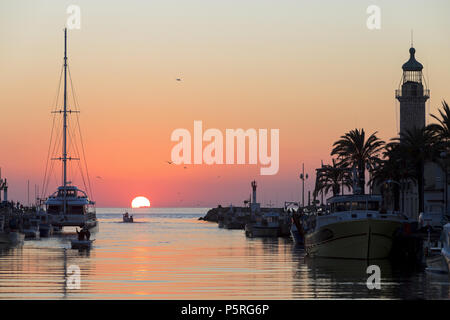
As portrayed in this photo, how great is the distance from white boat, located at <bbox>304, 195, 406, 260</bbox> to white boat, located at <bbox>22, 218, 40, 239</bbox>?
61.3 m

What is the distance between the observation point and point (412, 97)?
515 ft

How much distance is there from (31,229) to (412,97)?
6947 centimetres

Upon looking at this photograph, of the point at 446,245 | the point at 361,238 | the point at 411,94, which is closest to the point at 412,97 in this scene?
the point at 411,94

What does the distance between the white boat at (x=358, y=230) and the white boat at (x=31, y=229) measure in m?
61.3

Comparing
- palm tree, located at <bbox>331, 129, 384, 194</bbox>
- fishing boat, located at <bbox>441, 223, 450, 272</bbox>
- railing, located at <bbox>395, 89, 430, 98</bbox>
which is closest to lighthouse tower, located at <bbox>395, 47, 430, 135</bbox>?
railing, located at <bbox>395, 89, 430, 98</bbox>

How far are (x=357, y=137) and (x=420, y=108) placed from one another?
50.9 meters

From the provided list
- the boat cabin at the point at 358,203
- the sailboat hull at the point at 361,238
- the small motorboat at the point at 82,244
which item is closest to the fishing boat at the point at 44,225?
the small motorboat at the point at 82,244

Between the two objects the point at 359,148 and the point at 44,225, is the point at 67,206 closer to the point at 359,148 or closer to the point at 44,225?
the point at 44,225

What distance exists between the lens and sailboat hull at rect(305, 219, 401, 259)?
230 feet

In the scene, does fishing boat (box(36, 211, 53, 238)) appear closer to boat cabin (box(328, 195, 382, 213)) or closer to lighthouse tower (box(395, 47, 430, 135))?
lighthouse tower (box(395, 47, 430, 135))

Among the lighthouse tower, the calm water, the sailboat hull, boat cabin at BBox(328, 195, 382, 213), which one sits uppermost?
the lighthouse tower

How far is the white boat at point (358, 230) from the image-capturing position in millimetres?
70312

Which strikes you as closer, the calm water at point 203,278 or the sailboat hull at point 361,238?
the calm water at point 203,278

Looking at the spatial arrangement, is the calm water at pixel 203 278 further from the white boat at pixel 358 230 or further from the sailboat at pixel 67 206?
the sailboat at pixel 67 206
